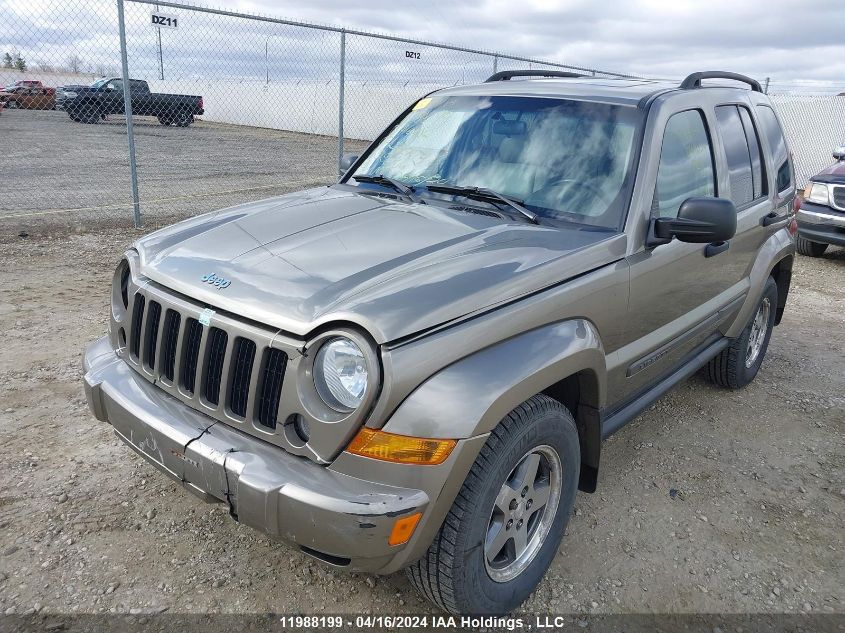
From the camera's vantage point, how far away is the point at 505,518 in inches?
96.4

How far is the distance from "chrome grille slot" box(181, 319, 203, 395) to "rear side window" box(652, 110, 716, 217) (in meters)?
2.06

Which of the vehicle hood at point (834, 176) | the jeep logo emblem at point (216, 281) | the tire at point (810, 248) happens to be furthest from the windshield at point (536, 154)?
the tire at point (810, 248)

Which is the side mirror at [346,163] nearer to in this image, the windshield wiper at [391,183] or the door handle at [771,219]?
the windshield wiper at [391,183]

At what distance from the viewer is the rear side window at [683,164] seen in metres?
3.15

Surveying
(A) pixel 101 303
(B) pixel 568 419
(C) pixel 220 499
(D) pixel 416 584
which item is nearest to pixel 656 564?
(B) pixel 568 419

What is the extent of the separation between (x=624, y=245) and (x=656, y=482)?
4.75 ft

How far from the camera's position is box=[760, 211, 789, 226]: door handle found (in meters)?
4.18

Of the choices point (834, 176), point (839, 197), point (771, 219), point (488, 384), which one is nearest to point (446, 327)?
point (488, 384)

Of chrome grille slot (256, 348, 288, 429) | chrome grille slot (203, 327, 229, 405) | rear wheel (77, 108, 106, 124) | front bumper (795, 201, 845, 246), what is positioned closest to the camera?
chrome grille slot (256, 348, 288, 429)

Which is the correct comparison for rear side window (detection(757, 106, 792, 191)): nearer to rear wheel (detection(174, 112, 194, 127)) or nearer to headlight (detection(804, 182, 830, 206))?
headlight (detection(804, 182, 830, 206))

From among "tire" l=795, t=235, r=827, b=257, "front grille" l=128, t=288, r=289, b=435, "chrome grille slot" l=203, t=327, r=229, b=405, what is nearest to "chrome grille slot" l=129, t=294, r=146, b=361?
"front grille" l=128, t=288, r=289, b=435

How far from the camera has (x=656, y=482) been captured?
3.58 meters

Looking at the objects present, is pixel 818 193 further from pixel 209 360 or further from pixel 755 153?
pixel 209 360

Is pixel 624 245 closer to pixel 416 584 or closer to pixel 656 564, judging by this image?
pixel 656 564
